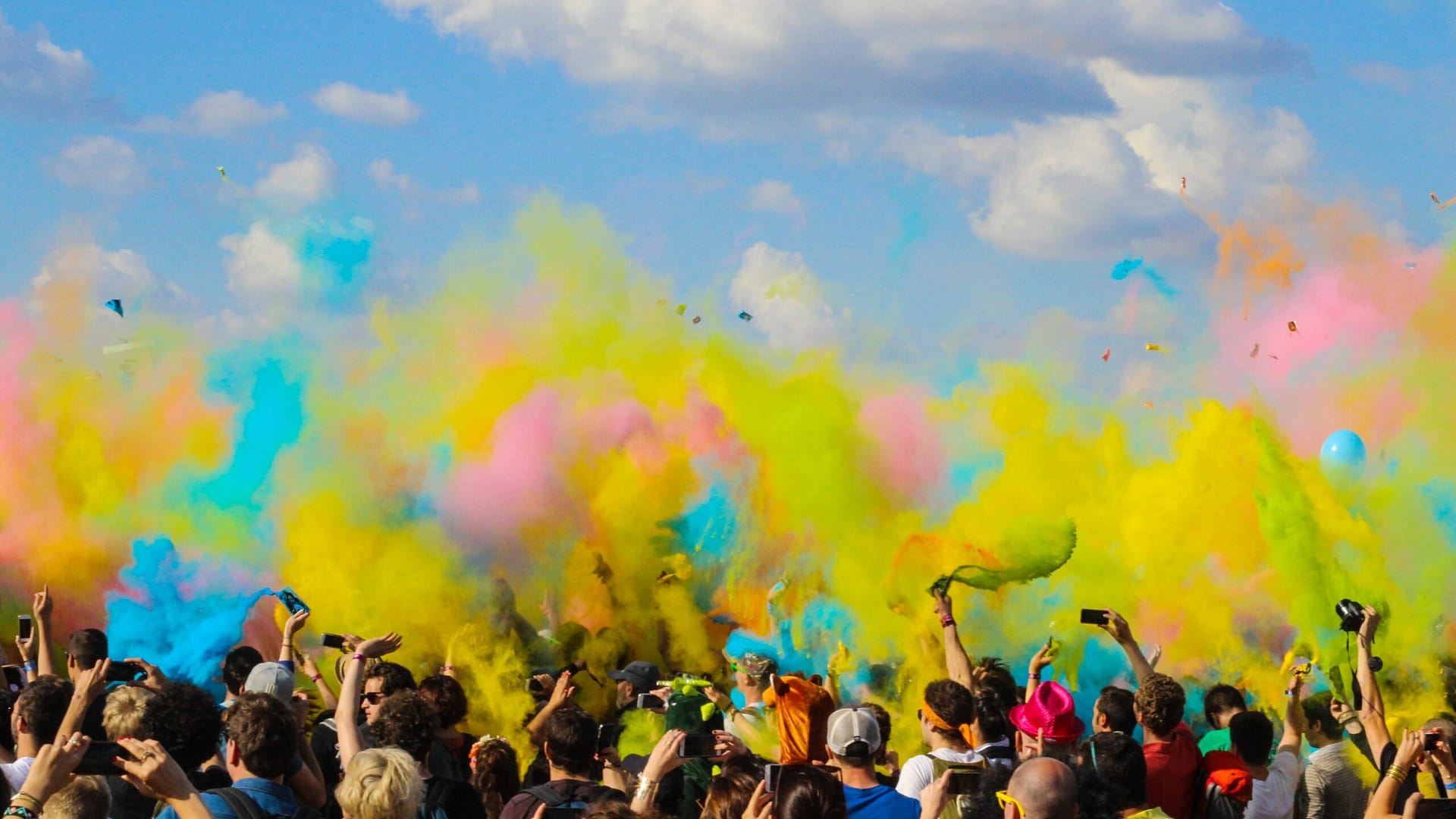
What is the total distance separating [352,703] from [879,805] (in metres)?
2.08

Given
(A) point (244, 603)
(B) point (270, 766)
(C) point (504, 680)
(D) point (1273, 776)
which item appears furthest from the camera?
(A) point (244, 603)

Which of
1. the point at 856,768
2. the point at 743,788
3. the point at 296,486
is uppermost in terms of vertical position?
the point at 743,788

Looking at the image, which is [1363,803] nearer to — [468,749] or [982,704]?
[982,704]

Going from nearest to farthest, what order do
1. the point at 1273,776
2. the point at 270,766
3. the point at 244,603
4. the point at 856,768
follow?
the point at 270,766, the point at 856,768, the point at 1273,776, the point at 244,603

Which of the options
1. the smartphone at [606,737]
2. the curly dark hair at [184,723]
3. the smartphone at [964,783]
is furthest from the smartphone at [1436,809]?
the curly dark hair at [184,723]

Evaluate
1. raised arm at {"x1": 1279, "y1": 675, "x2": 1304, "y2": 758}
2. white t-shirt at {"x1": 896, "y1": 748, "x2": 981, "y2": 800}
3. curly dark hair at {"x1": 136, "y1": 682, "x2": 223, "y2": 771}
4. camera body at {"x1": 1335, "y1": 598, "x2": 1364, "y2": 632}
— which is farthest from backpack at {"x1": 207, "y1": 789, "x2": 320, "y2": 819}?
camera body at {"x1": 1335, "y1": 598, "x2": 1364, "y2": 632}

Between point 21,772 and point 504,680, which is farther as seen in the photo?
point 504,680

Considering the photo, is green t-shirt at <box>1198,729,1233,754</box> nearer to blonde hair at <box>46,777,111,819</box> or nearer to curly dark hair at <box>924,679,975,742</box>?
curly dark hair at <box>924,679,975,742</box>

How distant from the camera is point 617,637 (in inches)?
508

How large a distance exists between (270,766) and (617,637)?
8.24 metres

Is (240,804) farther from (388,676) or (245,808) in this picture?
(388,676)

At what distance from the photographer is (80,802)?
448 cm

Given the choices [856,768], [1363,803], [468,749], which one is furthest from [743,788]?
[1363,803]

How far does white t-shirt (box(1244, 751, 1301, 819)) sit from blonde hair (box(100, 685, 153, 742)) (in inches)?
170
